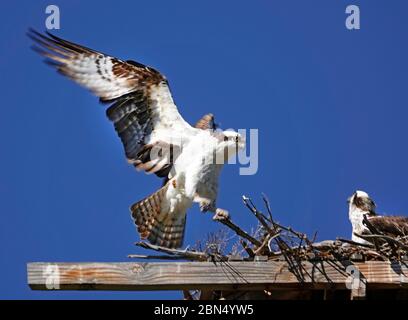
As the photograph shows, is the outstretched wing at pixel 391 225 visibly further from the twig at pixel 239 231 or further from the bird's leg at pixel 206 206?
the twig at pixel 239 231

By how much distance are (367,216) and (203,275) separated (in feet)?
13.5

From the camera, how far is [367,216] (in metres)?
10.0

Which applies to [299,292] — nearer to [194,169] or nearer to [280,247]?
[280,247]

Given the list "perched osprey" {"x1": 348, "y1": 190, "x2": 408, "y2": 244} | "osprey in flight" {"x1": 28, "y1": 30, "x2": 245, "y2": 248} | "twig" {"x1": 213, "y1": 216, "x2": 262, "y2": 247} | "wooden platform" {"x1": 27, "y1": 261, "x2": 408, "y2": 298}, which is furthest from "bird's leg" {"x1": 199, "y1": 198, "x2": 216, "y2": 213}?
"wooden platform" {"x1": 27, "y1": 261, "x2": 408, "y2": 298}

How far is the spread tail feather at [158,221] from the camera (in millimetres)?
8688

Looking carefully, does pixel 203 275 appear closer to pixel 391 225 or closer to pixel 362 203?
pixel 391 225

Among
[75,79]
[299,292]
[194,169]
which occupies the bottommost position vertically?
[299,292]

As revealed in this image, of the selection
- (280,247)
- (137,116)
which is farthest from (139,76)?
(280,247)

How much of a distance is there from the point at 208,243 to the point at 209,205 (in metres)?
1.37

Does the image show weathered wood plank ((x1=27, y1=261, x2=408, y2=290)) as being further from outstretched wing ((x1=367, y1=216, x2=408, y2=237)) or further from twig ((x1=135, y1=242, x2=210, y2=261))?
outstretched wing ((x1=367, y1=216, x2=408, y2=237))

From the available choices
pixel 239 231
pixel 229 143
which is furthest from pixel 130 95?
pixel 239 231

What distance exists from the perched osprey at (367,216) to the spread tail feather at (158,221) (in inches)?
65.4

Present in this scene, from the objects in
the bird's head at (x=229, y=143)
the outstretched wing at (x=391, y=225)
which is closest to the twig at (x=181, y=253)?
the bird's head at (x=229, y=143)

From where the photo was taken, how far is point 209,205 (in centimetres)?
852
